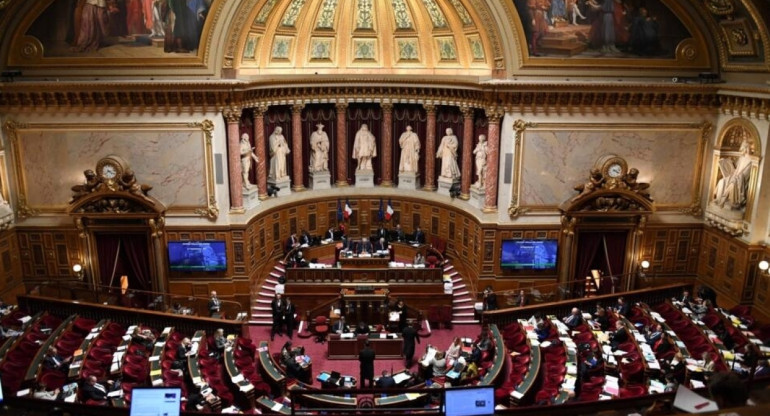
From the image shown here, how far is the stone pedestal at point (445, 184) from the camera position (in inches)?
1097

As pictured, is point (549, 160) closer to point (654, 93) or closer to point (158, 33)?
point (654, 93)

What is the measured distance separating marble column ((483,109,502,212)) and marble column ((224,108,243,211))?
9.71 meters

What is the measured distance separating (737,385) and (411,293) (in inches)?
693

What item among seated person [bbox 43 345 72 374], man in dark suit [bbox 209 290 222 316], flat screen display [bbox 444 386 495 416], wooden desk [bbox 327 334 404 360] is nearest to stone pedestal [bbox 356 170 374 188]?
man in dark suit [bbox 209 290 222 316]

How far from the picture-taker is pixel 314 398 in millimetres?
16156

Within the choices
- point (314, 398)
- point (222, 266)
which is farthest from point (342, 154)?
point (314, 398)

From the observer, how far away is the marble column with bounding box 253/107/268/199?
85.4 ft

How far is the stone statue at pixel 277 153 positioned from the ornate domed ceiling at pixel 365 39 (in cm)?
289

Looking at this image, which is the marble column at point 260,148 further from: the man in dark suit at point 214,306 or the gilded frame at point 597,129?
the gilded frame at point 597,129

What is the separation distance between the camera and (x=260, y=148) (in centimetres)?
2647

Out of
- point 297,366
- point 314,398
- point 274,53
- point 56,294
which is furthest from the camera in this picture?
point 274,53

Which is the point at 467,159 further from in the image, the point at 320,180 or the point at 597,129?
the point at 320,180

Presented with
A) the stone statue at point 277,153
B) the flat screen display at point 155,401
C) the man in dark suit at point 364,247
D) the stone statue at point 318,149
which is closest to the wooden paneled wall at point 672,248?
the man in dark suit at point 364,247

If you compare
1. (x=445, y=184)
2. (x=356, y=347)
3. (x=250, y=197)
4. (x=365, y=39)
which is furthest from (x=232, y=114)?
(x=445, y=184)
